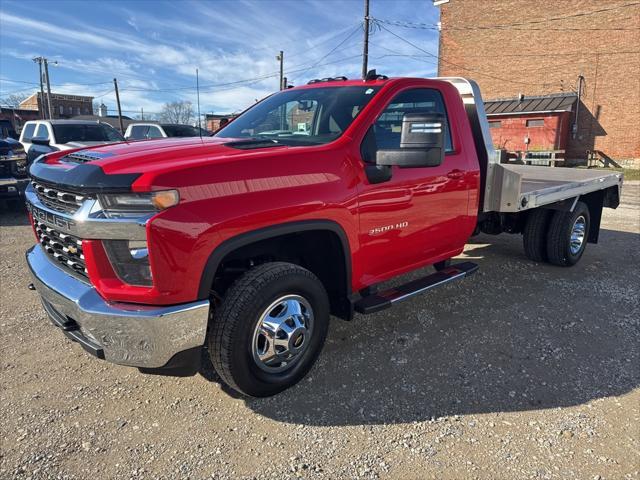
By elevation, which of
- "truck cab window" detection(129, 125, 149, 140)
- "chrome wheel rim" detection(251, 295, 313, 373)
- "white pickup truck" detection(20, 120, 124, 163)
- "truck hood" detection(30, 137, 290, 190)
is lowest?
"chrome wheel rim" detection(251, 295, 313, 373)

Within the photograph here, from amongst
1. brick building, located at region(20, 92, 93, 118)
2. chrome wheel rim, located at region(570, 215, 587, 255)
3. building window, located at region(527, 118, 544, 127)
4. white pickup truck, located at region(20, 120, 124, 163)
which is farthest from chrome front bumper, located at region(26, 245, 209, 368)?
brick building, located at region(20, 92, 93, 118)

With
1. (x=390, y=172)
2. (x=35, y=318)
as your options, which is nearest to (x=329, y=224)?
(x=390, y=172)

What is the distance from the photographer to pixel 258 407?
2.89m

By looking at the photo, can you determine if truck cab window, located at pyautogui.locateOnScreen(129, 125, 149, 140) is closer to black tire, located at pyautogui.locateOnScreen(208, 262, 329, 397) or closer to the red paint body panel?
the red paint body panel

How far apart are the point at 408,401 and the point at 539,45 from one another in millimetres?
29628

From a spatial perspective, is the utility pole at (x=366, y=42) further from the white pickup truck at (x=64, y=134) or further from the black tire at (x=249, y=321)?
the black tire at (x=249, y=321)

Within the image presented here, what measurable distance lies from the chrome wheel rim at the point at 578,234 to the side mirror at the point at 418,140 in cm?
384

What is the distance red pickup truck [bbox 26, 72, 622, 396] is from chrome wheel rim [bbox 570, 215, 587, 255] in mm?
2481

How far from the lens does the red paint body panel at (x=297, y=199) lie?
2.33m

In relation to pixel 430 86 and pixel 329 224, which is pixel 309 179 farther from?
pixel 430 86

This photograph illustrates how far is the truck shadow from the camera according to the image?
2926 mm

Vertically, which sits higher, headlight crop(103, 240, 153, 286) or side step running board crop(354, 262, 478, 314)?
headlight crop(103, 240, 153, 286)

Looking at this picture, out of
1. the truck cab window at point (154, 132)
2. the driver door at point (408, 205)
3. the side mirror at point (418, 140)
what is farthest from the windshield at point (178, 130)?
the side mirror at point (418, 140)

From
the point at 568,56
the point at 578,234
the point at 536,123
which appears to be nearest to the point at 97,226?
the point at 578,234
